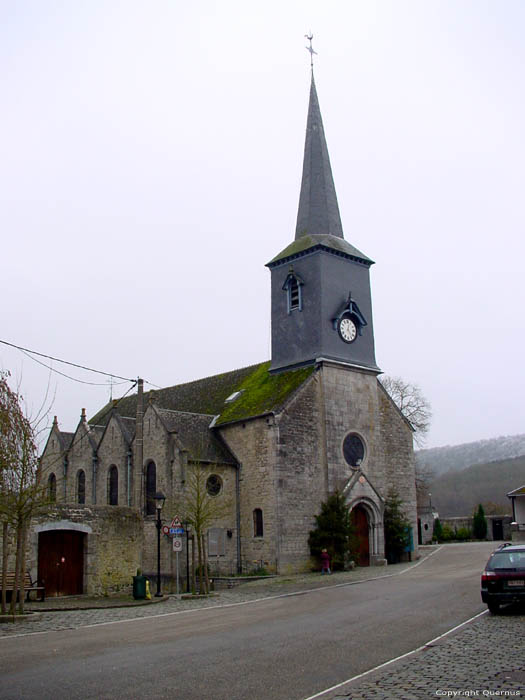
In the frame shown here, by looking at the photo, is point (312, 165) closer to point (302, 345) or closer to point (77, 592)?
point (302, 345)

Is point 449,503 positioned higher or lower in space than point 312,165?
lower

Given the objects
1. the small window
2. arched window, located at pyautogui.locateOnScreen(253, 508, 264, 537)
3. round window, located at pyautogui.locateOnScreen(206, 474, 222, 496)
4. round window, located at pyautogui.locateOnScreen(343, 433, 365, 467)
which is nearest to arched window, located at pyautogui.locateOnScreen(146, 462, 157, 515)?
round window, located at pyautogui.locateOnScreen(206, 474, 222, 496)

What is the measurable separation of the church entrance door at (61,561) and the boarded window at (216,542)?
346 inches

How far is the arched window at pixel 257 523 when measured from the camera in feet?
105

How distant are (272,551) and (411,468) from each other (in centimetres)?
1017

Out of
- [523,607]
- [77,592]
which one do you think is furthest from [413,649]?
[77,592]

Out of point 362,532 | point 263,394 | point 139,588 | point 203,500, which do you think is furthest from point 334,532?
point 139,588

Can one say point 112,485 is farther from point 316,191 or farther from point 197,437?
point 316,191

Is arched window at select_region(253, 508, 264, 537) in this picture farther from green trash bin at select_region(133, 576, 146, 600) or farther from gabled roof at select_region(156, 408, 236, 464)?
green trash bin at select_region(133, 576, 146, 600)

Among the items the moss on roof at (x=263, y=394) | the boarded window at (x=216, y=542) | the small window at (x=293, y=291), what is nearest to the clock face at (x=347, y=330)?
the small window at (x=293, y=291)

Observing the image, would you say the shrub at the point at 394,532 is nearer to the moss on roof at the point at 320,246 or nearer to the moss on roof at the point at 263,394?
the moss on roof at the point at 263,394

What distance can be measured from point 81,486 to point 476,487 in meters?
54.9

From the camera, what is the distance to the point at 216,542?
105 ft

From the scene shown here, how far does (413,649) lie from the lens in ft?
37.1
